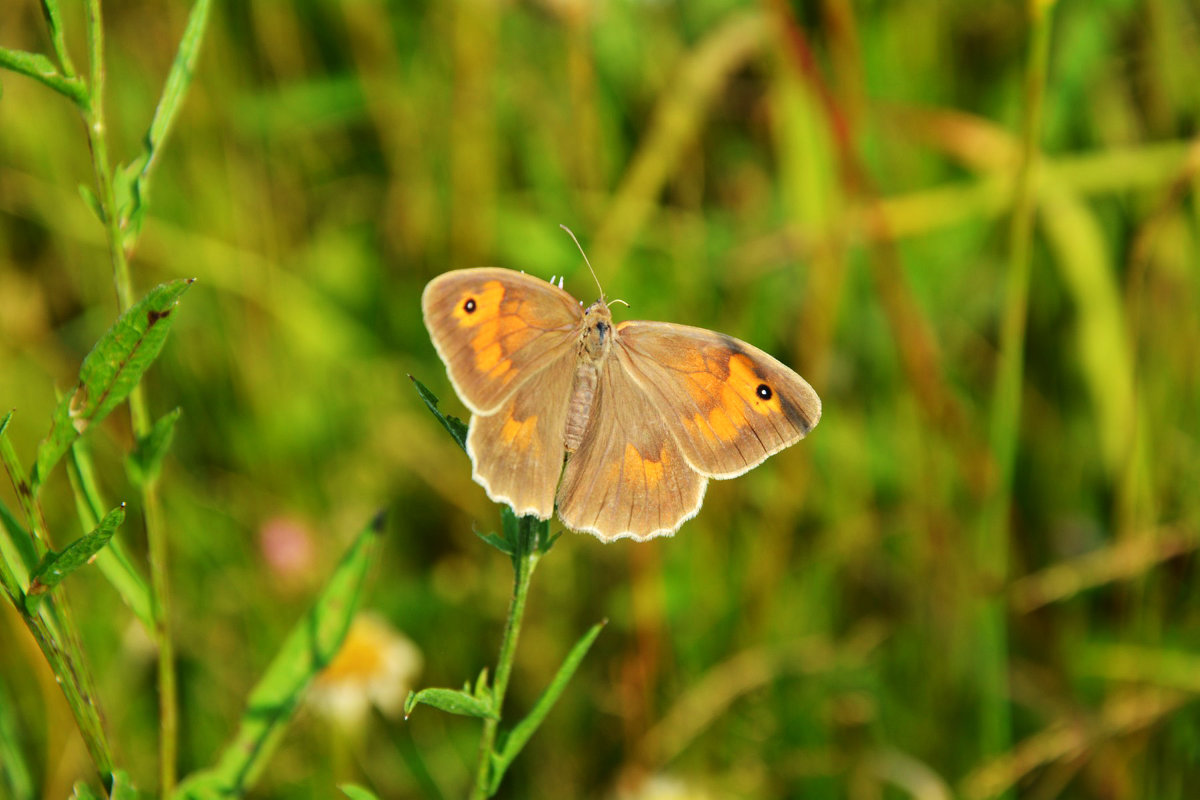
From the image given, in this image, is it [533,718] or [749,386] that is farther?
[749,386]

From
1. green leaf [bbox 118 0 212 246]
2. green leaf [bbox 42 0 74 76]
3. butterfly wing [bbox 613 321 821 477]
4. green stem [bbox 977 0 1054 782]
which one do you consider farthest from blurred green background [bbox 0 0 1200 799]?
green leaf [bbox 42 0 74 76]

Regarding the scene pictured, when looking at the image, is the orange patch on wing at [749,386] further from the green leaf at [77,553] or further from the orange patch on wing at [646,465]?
the green leaf at [77,553]

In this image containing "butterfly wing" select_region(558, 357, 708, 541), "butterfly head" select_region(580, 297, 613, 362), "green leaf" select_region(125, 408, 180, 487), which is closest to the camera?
"green leaf" select_region(125, 408, 180, 487)

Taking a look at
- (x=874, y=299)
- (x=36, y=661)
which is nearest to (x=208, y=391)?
(x=36, y=661)

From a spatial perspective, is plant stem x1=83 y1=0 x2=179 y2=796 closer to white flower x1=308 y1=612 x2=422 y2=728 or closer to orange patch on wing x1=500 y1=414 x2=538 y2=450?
orange patch on wing x1=500 y1=414 x2=538 y2=450

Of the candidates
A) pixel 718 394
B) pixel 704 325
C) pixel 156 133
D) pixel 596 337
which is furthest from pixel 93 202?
pixel 704 325

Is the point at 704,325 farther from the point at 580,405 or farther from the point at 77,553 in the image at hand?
the point at 77,553

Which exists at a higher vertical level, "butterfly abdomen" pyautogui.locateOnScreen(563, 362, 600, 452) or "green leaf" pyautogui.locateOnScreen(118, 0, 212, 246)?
"butterfly abdomen" pyautogui.locateOnScreen(563, 362, 600, 452)
